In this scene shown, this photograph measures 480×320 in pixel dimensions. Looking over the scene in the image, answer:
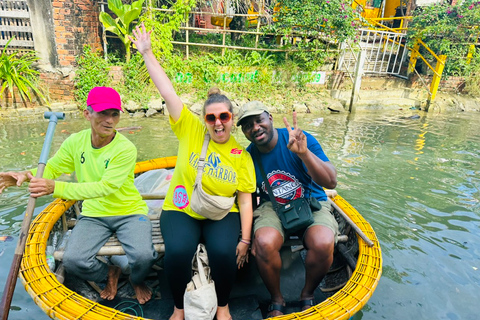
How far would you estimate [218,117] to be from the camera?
2299 millimetres

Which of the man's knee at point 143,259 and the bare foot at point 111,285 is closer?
the man's knee at point 143,259

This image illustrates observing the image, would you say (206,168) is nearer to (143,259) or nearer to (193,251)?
(193,251)

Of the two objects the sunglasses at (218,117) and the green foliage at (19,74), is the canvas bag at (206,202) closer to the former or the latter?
the sunglasses at (218,117)

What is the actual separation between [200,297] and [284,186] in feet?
3.46

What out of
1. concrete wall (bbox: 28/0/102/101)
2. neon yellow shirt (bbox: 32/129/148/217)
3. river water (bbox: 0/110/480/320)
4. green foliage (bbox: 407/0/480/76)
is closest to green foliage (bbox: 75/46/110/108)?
concrete wall (bbox: 28/0/102/101)

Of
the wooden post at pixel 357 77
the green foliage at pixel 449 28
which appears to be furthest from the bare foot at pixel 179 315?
the green foliage at pixel 449 28

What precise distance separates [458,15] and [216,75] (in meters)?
8.06

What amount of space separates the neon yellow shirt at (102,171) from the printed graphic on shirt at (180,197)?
38 centimetres

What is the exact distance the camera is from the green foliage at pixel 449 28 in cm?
1051

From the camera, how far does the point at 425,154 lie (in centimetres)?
725

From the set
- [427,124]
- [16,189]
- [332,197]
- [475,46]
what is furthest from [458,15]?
[16,189]

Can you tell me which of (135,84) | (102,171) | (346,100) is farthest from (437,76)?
(102,171)

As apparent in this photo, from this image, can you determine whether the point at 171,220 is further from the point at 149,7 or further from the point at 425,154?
the point at 149,7

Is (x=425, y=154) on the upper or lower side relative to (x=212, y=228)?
lower
